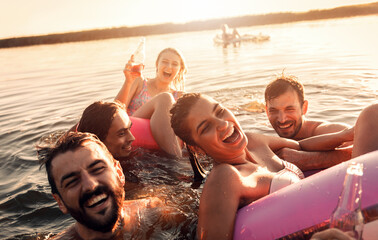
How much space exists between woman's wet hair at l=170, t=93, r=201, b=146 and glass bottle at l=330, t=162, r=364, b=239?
4.75 feet

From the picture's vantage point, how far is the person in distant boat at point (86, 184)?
236 cm

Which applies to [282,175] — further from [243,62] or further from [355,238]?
[243,62]

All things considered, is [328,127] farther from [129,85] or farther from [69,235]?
[129,85]

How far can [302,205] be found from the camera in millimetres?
2117

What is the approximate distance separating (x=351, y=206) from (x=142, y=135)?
3398 mm

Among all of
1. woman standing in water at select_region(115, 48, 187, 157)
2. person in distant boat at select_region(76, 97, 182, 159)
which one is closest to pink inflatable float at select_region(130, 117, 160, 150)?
person in distant boat at select_region(76, 97, 182, 159)

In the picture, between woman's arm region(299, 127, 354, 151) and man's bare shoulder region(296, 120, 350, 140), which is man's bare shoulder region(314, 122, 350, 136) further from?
woman's arm region(299, 127, 354, 151)

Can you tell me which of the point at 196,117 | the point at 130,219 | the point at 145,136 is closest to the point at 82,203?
the point at 130,219

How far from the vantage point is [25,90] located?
1196 centimetres

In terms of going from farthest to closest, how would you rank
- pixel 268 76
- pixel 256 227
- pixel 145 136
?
pixel 268 76 → pixel 145 136 → pixel 256 227

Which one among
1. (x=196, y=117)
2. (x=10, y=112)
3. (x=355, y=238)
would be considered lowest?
(x=10, y=112)

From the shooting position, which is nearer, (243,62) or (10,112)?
(10,112)

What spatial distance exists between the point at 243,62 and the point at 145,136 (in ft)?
32.6

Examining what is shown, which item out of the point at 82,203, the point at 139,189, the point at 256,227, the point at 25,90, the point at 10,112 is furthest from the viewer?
the point at 25,90
